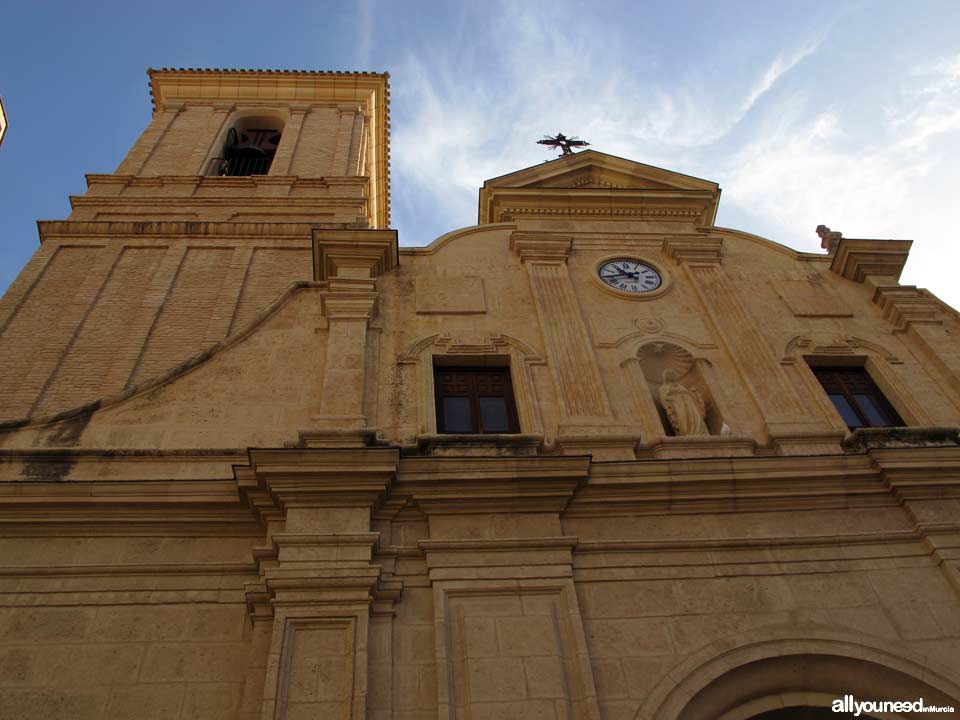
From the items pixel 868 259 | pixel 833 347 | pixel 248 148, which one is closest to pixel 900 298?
pixel 868 259

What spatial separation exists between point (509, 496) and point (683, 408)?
9.12 ft

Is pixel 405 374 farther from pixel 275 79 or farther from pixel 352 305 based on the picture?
pixel 275 79

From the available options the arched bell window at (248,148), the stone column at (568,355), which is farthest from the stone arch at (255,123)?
the stone column at (568,355)

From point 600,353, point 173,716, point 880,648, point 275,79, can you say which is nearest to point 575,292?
point 600,353

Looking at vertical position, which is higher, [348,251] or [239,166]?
[239,166]

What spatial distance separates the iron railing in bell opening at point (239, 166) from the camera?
67.4 ft

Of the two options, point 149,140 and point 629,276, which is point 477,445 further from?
point 149,140

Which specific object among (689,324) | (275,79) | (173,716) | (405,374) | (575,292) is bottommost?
(173,716)

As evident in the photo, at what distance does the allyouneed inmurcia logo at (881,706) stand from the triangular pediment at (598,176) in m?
8.93

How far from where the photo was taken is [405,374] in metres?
9.58

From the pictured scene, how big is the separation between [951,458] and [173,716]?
7.59 metres

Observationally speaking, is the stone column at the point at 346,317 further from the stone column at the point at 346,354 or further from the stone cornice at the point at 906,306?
the stone cornice at the point at 906,306

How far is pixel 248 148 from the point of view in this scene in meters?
22.2

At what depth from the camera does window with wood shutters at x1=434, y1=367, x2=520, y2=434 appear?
9.32 m
